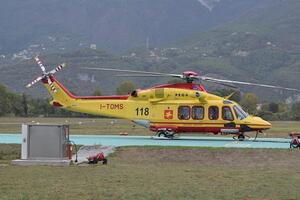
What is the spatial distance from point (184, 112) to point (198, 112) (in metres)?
0.69

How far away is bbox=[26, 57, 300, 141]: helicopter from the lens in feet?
112

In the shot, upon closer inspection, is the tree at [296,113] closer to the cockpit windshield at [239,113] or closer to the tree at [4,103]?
the tree at [4,103]

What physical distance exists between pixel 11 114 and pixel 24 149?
73.9 meters

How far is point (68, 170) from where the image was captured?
62.7ft

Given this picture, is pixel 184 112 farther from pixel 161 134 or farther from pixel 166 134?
pixel 161 134

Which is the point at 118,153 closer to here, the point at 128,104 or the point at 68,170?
the point at 68,170

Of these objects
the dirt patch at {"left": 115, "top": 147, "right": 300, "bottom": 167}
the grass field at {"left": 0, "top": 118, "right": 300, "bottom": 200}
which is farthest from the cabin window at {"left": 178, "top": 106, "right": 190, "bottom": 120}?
the grass field at {"left": 0, "top": 118, "right": 300, "bottom": 200}

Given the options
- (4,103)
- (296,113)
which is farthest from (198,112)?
(296,113)

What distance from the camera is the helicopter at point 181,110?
3416cm

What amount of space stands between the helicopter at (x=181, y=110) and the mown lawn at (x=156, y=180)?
390 inches

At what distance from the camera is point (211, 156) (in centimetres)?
2500

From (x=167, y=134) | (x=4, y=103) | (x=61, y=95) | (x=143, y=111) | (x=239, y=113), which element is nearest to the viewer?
(x=239, y=113)

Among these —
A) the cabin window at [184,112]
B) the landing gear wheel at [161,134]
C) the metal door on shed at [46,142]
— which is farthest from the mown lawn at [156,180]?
the landing gear wheel at [161,134]

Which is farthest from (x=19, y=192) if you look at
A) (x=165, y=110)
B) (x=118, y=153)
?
(x=165, y=110)
